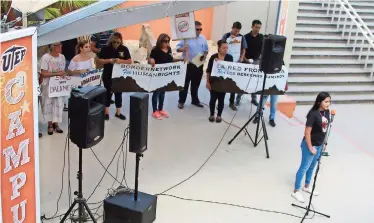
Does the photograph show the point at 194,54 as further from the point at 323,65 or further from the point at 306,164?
the point at 323,65

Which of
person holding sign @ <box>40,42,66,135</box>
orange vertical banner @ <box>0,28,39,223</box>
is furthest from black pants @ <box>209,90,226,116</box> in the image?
orange vertical banner @ <box>0,28,39,223</box>

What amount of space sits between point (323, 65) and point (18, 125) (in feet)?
27.8

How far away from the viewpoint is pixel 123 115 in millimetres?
8180

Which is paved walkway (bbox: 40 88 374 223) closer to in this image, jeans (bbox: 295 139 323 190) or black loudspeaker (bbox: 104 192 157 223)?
jeans (bbox: 295 139 323 190)

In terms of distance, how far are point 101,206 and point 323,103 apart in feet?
9.33

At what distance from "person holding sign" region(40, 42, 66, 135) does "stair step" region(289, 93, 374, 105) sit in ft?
16.4

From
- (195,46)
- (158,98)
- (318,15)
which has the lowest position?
(158,98)

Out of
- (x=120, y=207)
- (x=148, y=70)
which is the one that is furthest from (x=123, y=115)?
(x=120, y=207)

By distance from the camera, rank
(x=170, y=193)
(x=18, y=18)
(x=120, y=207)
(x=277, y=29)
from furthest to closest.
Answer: (x=277, y=29), (x=170, y=193), (x=120, y=207), (x=18, y=18)

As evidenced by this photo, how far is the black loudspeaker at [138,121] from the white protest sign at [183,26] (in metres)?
3.09

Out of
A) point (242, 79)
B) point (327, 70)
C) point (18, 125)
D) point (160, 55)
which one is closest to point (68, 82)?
point (160, 55)

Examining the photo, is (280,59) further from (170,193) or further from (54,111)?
(54,111)

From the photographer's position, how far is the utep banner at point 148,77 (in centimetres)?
766

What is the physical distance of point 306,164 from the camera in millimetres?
6000
